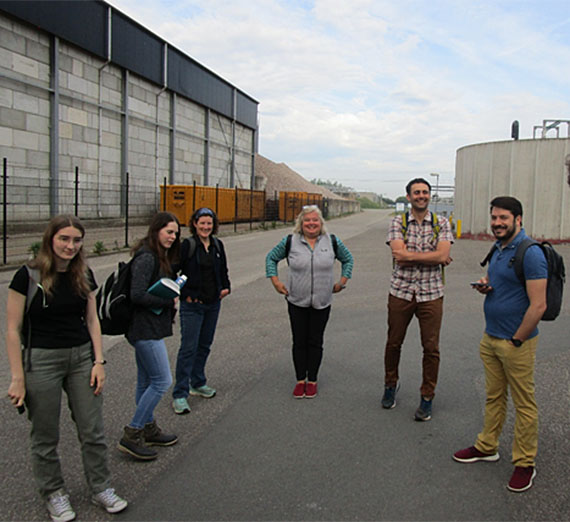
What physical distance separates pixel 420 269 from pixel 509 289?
1035mm

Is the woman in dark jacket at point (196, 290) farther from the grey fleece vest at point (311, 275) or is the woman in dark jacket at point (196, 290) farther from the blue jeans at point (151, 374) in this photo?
the blue jeans at point (151, 374)

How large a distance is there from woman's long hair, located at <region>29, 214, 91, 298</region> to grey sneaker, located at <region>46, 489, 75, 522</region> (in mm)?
1107

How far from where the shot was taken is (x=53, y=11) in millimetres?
20109

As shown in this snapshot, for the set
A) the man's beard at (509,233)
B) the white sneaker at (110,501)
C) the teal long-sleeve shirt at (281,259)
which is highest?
the man's beard at (509,233)

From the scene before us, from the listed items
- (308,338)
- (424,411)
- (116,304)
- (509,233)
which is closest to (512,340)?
(509,233)

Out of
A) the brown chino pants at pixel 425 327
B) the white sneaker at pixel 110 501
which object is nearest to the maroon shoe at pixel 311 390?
the brown chino pants at pixel 425 327

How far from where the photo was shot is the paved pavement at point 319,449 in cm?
325

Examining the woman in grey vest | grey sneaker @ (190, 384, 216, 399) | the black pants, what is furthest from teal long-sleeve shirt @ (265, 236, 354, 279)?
grey sneaker @ (190, 384, 216, 399)

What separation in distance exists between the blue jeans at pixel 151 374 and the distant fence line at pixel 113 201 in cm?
1037

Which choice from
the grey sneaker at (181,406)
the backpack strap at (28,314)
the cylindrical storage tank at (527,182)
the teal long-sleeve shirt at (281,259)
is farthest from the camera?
the cylindrical storage tank at (527,182)

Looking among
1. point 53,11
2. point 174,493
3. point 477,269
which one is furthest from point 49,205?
point 174,493

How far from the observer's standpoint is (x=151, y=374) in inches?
154

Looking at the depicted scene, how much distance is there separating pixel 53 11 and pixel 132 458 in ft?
67.1

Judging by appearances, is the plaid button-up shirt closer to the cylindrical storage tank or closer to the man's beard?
the man's beard
